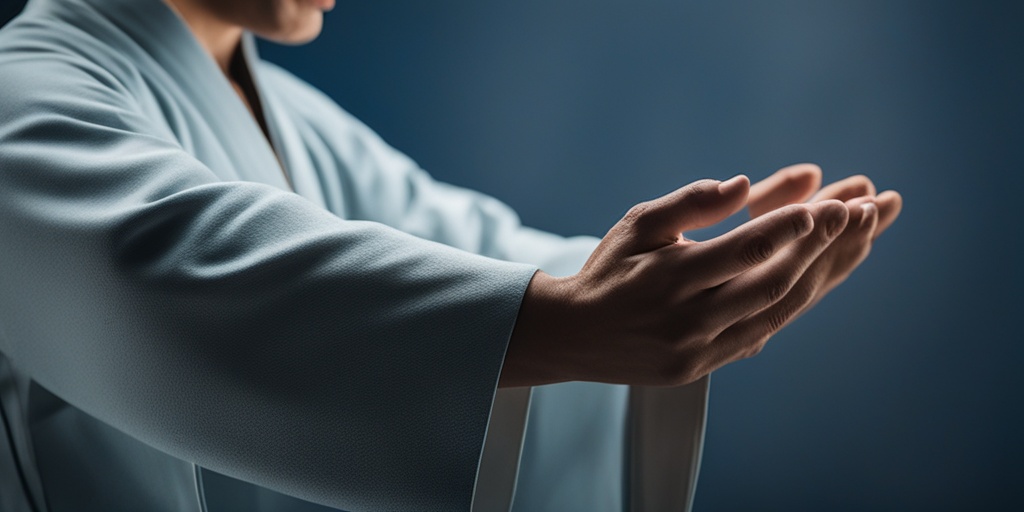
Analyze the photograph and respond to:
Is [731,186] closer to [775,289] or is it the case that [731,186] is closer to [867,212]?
[775,289]

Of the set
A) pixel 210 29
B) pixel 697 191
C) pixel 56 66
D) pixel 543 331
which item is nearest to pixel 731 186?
pixel 697 191

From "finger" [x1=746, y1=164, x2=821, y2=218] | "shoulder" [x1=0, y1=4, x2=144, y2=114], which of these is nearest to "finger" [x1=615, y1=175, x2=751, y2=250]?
"finger" [x1=746, y1=164, x2=821, y2=218]

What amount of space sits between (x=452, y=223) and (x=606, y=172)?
0.34m

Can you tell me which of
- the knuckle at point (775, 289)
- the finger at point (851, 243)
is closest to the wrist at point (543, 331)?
the knuckle at point (775, 289)

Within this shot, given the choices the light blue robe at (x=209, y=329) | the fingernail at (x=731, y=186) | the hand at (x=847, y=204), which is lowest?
the light blue robe at (x=209, y=329)

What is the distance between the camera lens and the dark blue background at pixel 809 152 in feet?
3.60

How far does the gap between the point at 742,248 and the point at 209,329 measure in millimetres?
289

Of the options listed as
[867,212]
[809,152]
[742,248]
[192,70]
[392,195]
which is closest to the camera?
[742,248]

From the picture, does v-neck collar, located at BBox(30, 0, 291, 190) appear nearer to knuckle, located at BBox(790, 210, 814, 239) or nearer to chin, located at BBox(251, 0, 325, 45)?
chin, located at BBox(251, 0, 325, 45)

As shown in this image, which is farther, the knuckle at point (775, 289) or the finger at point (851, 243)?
the finger at point (851, 243)

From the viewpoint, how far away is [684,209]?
459mm

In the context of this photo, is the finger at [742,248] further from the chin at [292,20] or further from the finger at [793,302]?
the chin at [292,20]

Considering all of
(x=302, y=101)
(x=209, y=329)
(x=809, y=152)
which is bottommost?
(x=209, y=329)

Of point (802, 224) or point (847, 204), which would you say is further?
point (847, 204)
